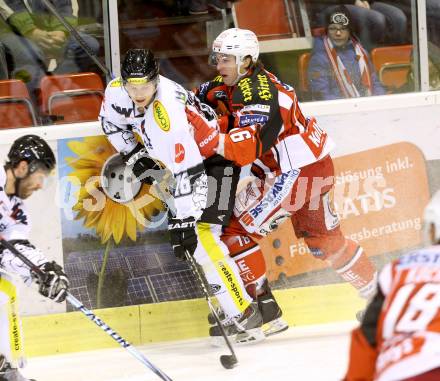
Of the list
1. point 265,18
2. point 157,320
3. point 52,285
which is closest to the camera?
point 52,285

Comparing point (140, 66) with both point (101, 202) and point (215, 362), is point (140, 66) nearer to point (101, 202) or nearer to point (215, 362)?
point (101, 202)

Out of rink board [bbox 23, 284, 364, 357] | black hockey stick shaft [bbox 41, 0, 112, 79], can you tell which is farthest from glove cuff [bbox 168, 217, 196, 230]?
black hockey stick shaft [bbox 41, 0, 112, 79]

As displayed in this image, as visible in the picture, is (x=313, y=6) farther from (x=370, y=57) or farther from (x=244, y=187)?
(x=244, y=187)

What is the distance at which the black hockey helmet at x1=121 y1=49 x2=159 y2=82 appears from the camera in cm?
414

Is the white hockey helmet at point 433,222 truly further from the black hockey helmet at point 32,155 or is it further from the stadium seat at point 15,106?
the stadium seat at point 15,106

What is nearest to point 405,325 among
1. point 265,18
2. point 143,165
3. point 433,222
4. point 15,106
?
point 433,222

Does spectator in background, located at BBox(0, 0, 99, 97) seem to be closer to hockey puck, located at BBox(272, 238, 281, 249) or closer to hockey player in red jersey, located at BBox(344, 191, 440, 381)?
hockey puck, located at BBox(272, 238, 281, 249)

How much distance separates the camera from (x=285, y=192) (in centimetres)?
457

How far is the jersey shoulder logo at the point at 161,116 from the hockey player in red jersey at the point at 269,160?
0.21 m

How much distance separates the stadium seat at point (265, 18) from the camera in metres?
4.86

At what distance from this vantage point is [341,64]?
16.4 feet

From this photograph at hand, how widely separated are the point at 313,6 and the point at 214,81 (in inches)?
26.2

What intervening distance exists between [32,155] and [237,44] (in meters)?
1.10

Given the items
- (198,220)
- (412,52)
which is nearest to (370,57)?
(412,52)
